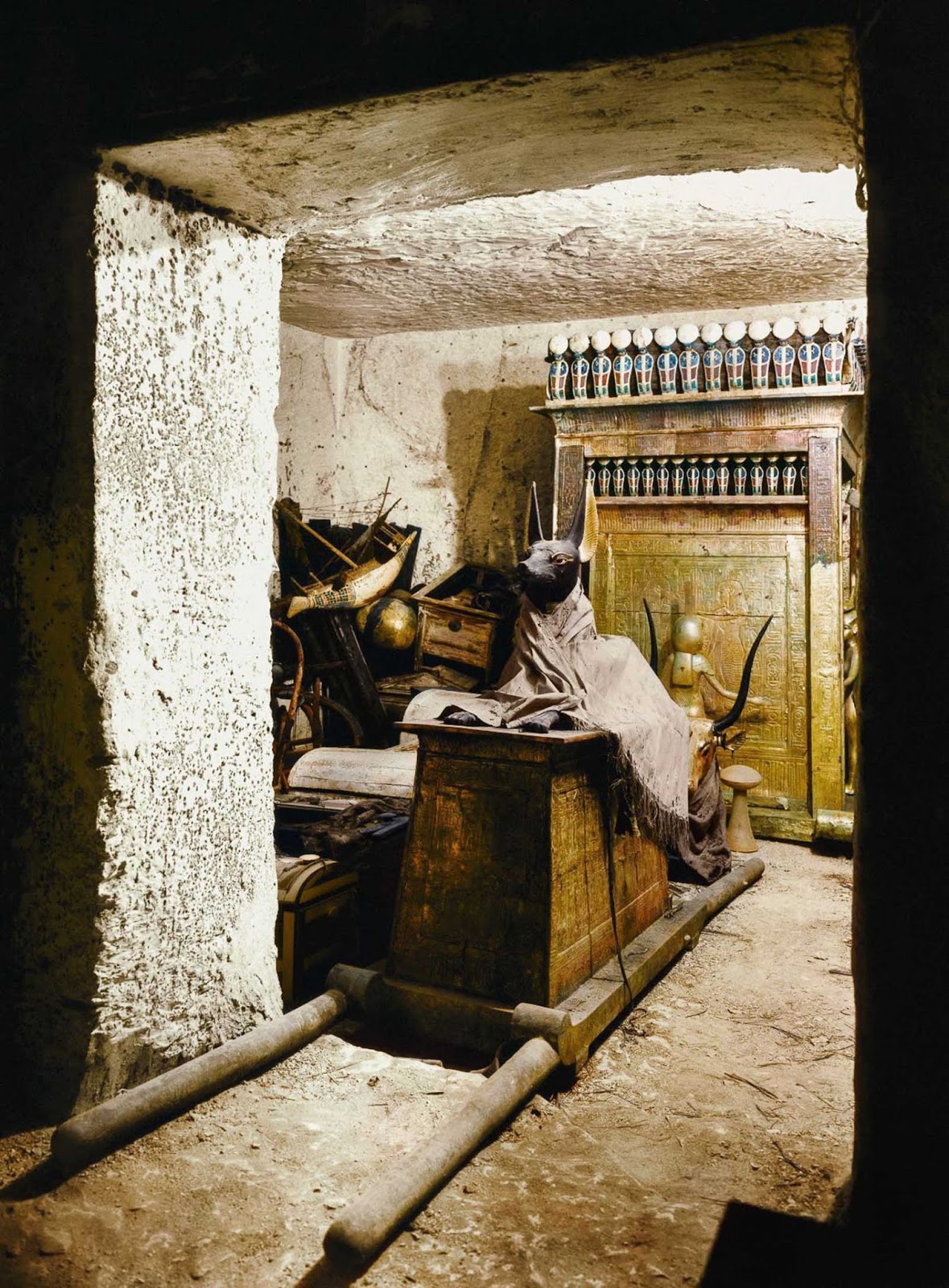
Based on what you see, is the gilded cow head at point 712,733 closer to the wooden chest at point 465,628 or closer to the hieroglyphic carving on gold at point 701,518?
the hieroglyphic carving on gold at point 701,518

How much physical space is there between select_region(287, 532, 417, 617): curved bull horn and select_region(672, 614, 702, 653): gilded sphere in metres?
1.92

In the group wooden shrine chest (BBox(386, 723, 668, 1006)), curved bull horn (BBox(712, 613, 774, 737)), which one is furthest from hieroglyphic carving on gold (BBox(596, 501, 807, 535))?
wooden shrine chest (BBox(386, 723, 668, 1006))

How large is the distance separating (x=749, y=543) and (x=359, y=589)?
2.43 metres

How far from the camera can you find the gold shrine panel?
5.62m

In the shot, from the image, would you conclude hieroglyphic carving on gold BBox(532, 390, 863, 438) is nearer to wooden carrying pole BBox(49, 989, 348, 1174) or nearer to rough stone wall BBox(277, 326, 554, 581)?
rough stone wall BBox(277, 326, 554, 581)

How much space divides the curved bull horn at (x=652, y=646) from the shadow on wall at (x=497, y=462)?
1443 millimetres

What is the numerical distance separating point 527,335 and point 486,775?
4.60m

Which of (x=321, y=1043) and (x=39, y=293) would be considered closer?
(x=39, y=293)

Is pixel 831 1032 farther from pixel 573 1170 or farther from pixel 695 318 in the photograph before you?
pixel 695 318

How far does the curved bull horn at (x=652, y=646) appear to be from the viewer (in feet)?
18.4

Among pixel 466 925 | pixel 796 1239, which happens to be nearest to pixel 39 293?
pixel 466 925

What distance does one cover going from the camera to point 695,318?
650cm

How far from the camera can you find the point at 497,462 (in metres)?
7.05

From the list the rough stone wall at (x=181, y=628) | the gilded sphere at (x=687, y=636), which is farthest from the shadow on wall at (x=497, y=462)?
the rough stone wall at (x=181, y=628)
